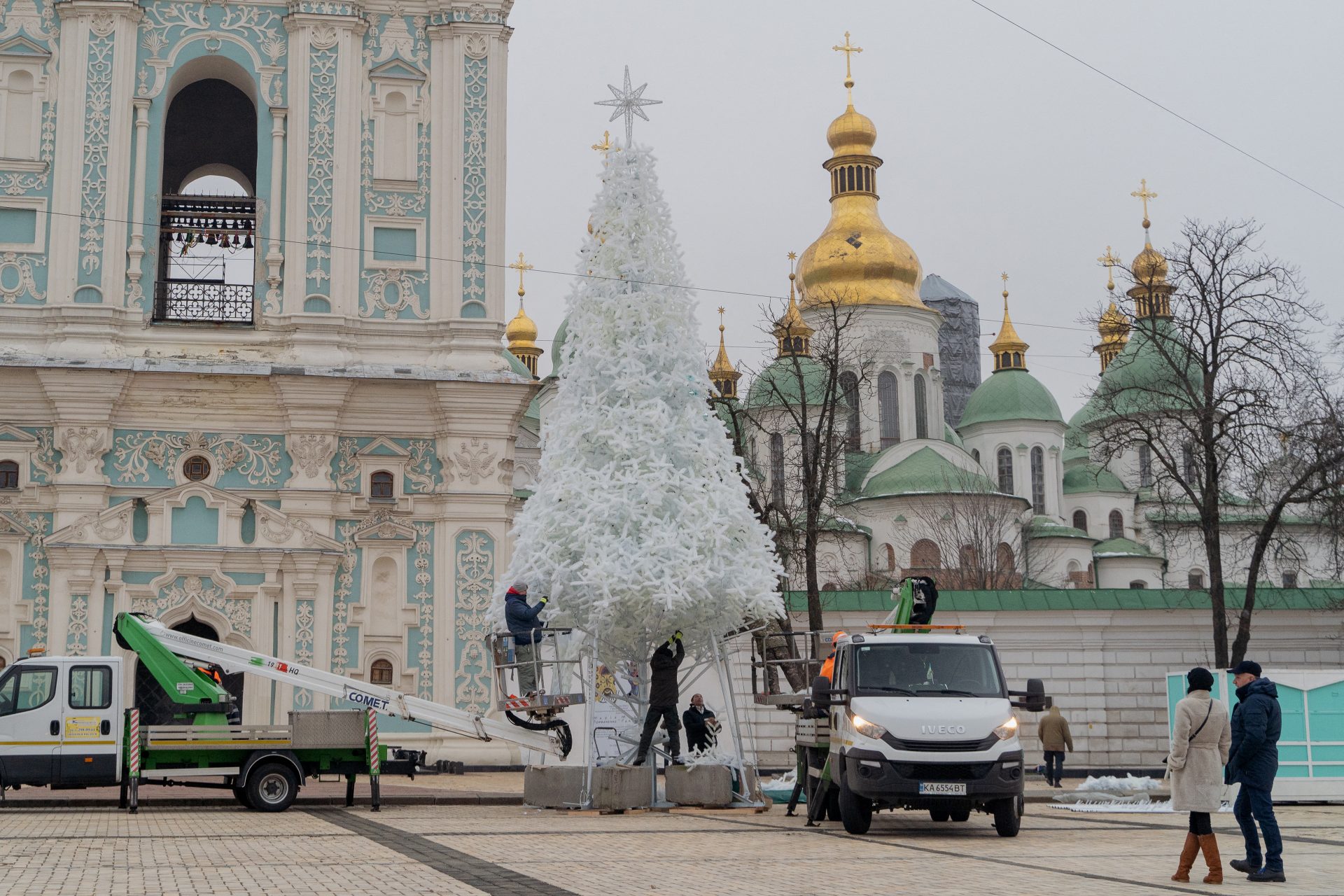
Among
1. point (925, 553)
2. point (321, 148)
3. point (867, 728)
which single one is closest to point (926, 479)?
point (925, 553)

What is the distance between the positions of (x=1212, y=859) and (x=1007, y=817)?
3538mm

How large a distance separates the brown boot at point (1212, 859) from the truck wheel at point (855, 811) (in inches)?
147

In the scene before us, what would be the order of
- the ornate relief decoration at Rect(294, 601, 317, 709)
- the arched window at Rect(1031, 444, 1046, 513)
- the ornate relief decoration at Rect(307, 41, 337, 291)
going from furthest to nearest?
the arched window at Rect(1031, 444, 1046, 513) < the ornate relief decoration at Rect(307, 41, 337, 291) < the ornate relief decoration at Rect(294, 601, 317, 709)

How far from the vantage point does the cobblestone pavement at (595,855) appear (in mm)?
10703

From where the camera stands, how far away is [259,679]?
29344 millimetres

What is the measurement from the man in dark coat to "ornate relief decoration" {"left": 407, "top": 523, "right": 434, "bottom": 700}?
19.3 metres

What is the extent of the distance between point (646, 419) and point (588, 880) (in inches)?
325

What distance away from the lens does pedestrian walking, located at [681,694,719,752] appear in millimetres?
19234

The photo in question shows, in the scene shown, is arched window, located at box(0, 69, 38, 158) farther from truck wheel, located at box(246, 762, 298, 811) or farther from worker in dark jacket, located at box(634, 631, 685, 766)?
worker in dark jacket, located at box(634, 631, 685, 766)

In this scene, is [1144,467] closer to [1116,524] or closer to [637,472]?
[1116,524]

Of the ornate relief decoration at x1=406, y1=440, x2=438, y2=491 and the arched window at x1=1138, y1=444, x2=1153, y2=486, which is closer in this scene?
the ornate relief decoration at x1=406, y1=440, x2=438, y2=491

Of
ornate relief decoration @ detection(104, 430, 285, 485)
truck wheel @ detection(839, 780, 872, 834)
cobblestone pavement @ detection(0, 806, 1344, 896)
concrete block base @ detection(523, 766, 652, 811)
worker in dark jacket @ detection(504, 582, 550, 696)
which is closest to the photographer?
cobblestone pavement @ detection(0, 806, 1344, 896)

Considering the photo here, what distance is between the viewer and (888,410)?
72.4 metres

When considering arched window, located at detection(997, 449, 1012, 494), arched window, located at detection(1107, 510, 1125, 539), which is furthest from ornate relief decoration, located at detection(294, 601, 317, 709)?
arched window, located at detection(1107, 510, 1125, 539)
